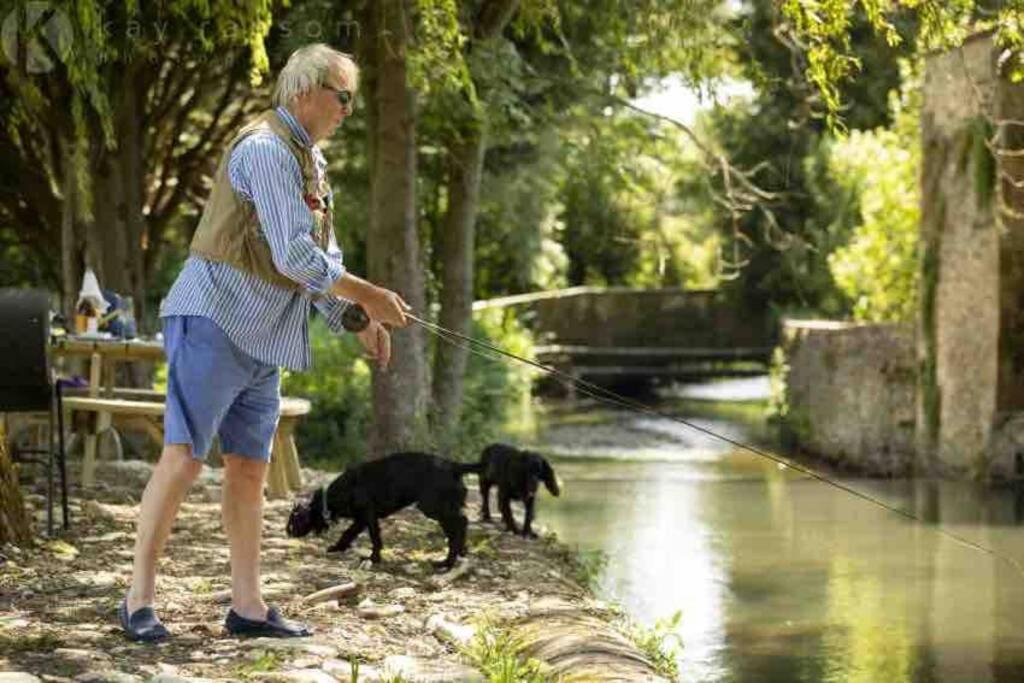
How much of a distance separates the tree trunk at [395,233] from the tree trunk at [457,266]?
2.60 meters

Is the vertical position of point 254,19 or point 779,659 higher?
point 254,19

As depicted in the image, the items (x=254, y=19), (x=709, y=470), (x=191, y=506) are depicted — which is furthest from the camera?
(x=709, y=470)

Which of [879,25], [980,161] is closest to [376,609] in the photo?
[879,25]

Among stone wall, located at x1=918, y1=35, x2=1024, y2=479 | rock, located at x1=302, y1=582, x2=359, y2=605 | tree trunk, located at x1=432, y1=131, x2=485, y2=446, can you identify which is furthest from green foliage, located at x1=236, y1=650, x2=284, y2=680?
stone wall, located at x1=918, y1=35, x2=1024, y2=479

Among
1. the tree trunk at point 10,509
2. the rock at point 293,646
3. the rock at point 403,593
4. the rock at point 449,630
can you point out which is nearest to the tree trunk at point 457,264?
the tree trunk at point 10,509

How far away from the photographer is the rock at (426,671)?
5.57m

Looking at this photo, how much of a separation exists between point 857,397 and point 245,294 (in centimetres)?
1429

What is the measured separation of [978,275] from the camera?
A: 1709cm

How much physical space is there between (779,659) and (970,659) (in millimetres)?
854

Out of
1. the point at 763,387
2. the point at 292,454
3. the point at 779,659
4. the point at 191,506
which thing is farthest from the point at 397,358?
the point at 763,387

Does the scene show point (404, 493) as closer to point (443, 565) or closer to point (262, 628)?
point (443, 565)

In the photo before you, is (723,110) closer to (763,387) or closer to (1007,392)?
(1007,392)

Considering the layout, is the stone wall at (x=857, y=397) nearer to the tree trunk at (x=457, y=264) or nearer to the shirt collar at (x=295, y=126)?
the tree trunk at (x=457, y=264)

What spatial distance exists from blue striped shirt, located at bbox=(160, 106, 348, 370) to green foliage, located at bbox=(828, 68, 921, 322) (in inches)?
559
